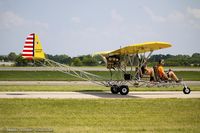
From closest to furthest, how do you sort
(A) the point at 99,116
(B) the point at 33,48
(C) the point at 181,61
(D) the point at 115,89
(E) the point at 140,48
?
(A) the point at 99,116 < (E) the point at 140,48 < (B) the point at 33,48 < (D) the point at 115,89 < (C) the point at 181,61

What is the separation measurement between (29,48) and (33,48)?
24 cm

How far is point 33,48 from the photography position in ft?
76.2

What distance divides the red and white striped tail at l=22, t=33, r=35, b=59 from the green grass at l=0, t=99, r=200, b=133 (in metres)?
4.38

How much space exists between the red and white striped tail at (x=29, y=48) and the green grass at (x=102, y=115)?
4.38m

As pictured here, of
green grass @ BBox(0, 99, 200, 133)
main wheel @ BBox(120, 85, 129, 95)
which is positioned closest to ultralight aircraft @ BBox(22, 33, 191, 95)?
main wheel @ BBox(120, 85, 129, 95)

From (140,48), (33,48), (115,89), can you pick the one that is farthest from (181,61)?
(33,48)

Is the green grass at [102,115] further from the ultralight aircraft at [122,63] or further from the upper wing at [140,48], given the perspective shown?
the ultralight aircraft at [122,63]

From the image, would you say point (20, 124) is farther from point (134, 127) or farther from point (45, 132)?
point (134, 127)

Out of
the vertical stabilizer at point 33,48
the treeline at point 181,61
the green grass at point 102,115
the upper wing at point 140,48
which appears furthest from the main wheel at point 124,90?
the treeline at point 181,61

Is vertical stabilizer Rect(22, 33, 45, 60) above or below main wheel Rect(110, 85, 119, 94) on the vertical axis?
above

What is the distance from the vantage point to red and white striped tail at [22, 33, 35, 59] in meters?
23.0

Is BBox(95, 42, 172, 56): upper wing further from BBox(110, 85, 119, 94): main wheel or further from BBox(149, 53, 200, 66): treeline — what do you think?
BBox(149, 53, 200, 66): treeline

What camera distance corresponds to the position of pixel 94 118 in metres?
14.5

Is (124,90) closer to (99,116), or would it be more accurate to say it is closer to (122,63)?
(122,63)
